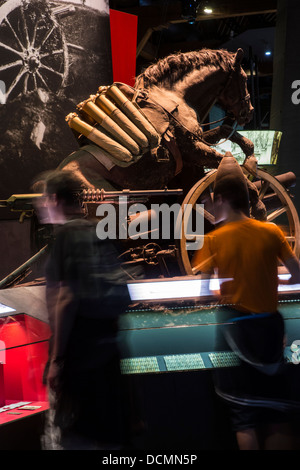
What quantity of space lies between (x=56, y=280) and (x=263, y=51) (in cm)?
700

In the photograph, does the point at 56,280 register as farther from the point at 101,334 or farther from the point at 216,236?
the point at 216,236

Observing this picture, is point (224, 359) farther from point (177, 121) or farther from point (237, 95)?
point (237, 95)

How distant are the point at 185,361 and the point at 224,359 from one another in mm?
158

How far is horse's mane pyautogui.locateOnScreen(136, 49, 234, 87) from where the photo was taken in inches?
173

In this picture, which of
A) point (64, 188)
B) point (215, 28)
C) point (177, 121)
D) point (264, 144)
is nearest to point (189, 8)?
point (264, 144)

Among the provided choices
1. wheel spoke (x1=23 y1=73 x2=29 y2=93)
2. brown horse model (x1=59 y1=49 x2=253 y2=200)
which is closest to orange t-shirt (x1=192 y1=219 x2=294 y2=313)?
brown horse model (x1=59 y1=49 x2=253 y2=200)

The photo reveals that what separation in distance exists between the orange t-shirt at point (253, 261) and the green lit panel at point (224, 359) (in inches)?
7.9

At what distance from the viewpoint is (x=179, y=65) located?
14.7ft

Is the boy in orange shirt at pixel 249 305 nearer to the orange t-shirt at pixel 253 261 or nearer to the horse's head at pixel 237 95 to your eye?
the orange t-shirt at pixel 253 261

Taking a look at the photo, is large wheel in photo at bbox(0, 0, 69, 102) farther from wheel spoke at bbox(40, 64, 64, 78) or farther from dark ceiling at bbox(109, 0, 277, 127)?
dark ceiling at bbox(109, 0, 277, 127)

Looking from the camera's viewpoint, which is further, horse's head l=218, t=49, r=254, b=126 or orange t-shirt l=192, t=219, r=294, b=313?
horse's head l=218, t=49, r=254, b=126

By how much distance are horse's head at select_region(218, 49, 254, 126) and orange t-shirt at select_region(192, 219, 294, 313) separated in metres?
3.50

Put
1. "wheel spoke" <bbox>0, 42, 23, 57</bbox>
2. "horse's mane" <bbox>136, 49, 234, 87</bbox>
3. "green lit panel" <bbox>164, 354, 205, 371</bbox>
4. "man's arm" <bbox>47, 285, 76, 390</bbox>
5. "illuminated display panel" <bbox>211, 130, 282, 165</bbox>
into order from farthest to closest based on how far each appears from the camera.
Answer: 1. "illuminated display panel" <bbox>211, 130, 282, 165</bbox>
2. "wheel spoke" <bbox>0, 42, 23, 57</bbox>
3. "horse's mane" <bbox>136, 49, 234, 87</bbox>
4. "green lit panel" <bbox>164, 354, 205, 371</bbox>
5. "man's arm" <bbox>47, 285, 76, 390</bbox>

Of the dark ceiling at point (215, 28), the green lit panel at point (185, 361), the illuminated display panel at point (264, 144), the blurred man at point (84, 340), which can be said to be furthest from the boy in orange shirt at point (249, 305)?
the dark ceiling at point (215, 28)
